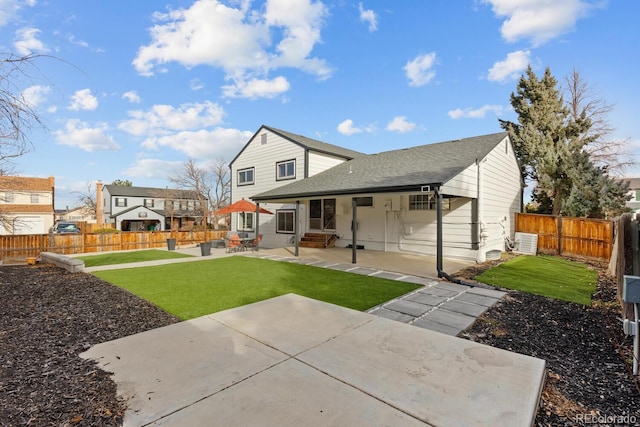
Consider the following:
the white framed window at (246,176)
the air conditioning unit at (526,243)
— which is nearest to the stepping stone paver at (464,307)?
the air conditioning unit at (526,243)

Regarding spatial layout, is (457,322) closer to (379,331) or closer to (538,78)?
(379,331)

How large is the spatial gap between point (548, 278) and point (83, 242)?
19.1 metres

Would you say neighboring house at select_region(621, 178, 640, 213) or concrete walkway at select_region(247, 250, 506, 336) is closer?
concrete walkway at select_region(247, 250, 506, 336)

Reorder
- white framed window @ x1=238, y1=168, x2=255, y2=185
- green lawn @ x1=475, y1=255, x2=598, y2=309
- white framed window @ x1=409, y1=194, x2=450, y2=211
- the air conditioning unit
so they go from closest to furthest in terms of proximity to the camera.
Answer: green lawn @ x1=475, y1=255, x2=598, y2=309, white framed window @ x1=409, y1=194, x2=450, y2=211, the air conditioning unit, white framed window @ x1=238, y1=168, x2=255, y2=185

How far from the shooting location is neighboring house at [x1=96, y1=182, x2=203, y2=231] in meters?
34.5

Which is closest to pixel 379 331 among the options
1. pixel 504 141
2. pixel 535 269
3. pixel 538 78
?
pixel 535 269

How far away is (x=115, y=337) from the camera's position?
3.97m

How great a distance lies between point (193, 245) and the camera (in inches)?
706

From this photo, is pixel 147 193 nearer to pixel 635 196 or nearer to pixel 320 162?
pixel 320 162

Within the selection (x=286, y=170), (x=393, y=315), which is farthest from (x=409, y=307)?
(x=286, y=170)

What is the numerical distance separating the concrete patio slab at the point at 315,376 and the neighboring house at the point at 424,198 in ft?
16.0

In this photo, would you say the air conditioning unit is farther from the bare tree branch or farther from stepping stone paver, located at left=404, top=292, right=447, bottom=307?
the bare tree branch

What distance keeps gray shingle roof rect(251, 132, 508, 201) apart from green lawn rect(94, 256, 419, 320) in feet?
9.26

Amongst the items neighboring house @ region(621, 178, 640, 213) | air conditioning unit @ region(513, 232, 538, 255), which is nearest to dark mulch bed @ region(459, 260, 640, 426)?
air conditioning unit @ region(513, 232, 538, 255)
